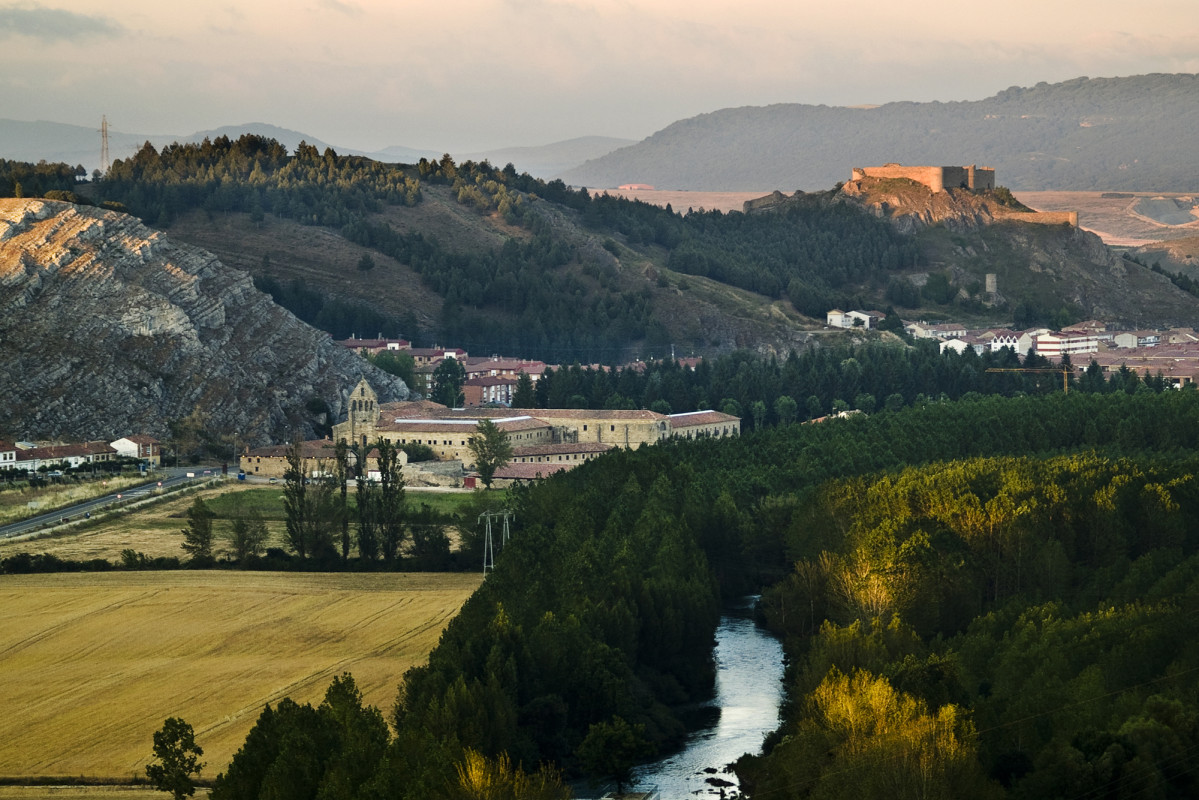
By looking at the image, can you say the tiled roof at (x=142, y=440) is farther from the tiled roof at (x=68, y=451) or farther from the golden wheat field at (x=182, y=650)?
the golden wheat field at (x=182, y=650)

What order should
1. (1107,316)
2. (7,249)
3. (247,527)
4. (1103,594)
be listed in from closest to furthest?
(1103,594) → (247,527) → (7,249) → (1107,316)

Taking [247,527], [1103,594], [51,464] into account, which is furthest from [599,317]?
[1103,594]

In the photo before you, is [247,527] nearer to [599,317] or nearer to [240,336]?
[240,336]

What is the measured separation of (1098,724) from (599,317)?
10753 cm

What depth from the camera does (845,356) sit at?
406 feet

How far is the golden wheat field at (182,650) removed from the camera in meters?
42.2

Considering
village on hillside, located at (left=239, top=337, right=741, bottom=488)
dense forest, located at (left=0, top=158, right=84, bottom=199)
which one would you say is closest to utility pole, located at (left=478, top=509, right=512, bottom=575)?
village on hillside, located at (left=239, top=337, right=741, bottom=488)

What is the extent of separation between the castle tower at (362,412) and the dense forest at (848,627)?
22.0 metres

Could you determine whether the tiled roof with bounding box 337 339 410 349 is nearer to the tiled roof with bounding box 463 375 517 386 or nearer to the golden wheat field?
the tiled roof with bounding box 463 375 517 386

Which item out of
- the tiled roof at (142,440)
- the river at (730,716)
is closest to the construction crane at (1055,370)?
the tiled roof at (142,440)

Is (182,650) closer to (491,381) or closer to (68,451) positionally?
(68,451)

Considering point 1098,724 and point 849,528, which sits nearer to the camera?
point 1098,724

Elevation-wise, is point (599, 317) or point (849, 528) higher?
point (599, 317)

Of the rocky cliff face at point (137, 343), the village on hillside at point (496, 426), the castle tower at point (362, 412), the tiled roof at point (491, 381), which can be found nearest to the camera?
the village on hillside at point (496, 426)
